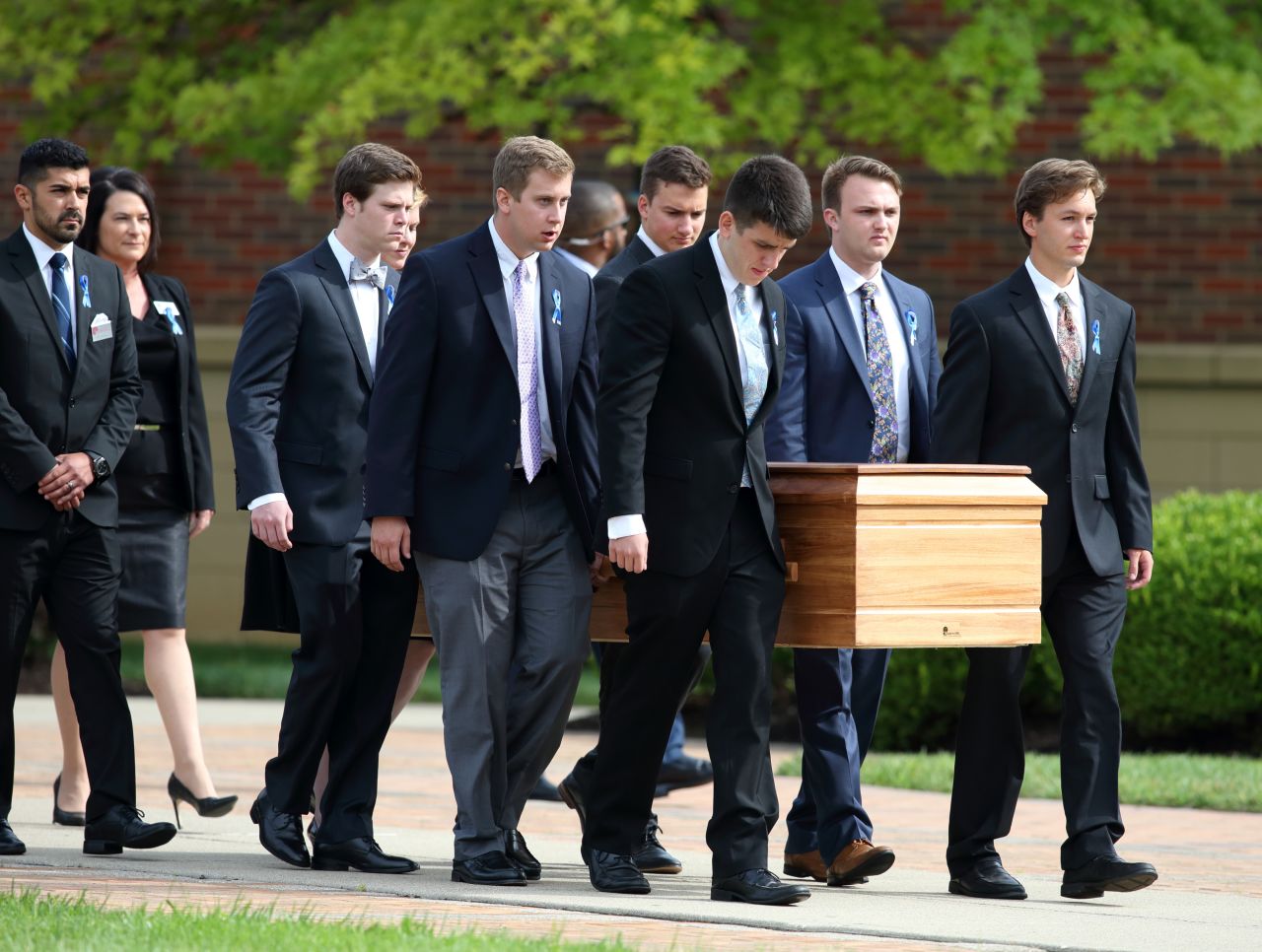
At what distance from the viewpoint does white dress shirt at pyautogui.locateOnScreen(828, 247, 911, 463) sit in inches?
278

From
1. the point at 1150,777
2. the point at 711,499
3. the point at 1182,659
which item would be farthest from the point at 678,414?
the point at 1182,659

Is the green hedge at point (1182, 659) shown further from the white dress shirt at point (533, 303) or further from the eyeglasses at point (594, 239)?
the white dress shirt at point (533, 303)

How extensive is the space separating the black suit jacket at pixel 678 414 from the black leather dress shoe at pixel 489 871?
1.05 m

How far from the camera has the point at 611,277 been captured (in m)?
7.39

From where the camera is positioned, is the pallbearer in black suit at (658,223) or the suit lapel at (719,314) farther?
the pallbearer in black suit at (658,223)

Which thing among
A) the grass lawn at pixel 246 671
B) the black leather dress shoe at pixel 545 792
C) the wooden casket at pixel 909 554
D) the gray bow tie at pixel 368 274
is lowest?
the grass lawn at pixel 246 671

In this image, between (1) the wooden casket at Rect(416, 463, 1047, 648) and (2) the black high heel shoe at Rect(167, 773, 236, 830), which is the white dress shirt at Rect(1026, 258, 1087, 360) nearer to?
(1) the wooden casket at Rect(416, 463, 1047, 648)

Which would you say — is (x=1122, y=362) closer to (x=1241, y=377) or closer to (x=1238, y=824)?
(x=1238, y=824)

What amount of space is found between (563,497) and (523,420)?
10.9 inches

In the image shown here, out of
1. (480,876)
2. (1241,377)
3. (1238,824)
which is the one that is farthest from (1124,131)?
(480,876)

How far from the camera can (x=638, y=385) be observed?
20.1ft

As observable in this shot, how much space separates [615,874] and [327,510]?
151cm

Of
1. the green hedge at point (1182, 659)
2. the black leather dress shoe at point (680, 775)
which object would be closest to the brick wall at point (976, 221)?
the green hedge at point (1182, 659)

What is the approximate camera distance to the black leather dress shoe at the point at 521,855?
6.60m
